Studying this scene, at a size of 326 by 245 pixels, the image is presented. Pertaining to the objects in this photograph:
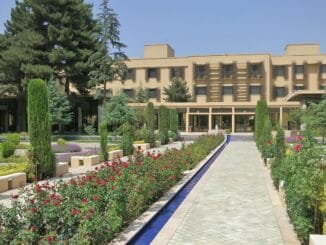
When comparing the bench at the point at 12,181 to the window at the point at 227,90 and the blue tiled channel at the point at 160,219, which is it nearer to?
the blue tiled channel at the point at 160,219

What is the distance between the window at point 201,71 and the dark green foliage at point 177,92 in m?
3.18

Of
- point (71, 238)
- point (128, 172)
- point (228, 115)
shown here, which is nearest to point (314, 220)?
point (71, 238)

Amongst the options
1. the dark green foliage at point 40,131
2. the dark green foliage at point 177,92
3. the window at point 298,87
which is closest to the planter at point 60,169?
the dark green foliage at point 40,131

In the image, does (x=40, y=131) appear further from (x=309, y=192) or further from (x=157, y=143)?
(x=157, y=143)

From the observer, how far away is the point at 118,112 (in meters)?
37.2

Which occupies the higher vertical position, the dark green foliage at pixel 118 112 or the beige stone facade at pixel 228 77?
the beige stone facade at pixel 228 77

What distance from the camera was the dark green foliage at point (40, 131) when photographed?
1396 cm

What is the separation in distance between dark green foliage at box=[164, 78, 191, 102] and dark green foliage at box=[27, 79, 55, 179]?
138 feet

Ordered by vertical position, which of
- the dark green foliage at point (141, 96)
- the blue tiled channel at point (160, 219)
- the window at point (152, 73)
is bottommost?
the blue tiled channel at point (160, 219)

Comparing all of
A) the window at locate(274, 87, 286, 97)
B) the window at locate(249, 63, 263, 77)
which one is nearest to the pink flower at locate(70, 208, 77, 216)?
the window at locate(249, 63, 263, 77)

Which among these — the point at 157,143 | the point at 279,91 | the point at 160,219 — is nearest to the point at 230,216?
the point at 160,219

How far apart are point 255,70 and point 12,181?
4933 centimetres

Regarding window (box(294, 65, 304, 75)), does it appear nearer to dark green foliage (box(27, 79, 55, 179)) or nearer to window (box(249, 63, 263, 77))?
window (box(249, 63, 263, 77))

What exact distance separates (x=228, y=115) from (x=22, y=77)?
24403 millimetres
